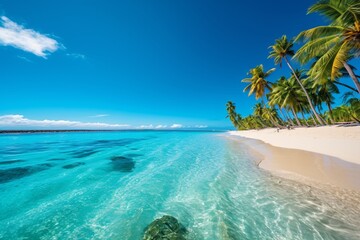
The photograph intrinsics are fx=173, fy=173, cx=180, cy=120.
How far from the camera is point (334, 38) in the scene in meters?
9.66

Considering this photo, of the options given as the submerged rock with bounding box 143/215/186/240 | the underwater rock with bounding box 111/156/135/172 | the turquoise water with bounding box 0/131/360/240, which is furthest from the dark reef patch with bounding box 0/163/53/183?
the submerged rock with bounding box 143/215/186/240

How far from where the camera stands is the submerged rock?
3999mm

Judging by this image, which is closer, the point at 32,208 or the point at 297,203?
the point at 297,203

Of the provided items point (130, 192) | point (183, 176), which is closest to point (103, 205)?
point (130, 192)

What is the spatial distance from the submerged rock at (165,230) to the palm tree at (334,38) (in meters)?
11.3

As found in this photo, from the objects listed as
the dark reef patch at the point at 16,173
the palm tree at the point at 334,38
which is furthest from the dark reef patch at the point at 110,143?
the palm tree at the point at 334,38

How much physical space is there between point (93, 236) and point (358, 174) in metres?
10.3

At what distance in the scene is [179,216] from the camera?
5.18 metres

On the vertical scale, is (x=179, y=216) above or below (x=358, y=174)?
below

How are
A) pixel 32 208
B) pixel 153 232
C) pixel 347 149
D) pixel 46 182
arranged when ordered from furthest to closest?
pixel 347 149 → pixel 46 182 → pixel 32 208 → pixel 153 232

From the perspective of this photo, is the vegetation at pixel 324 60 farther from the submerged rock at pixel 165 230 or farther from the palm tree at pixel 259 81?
the submerged rock at pixel 165 230

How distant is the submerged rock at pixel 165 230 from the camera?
400 centimetres

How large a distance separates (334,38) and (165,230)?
1273 centimetres

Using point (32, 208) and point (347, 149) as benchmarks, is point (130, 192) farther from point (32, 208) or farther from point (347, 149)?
point (347, 149)
